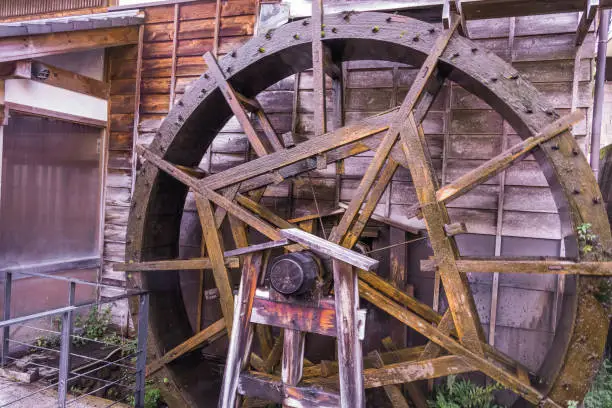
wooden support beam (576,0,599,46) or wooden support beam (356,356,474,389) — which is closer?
wooden support beam (356,356,474,389)

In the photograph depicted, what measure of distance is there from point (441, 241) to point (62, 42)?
14.8 feet

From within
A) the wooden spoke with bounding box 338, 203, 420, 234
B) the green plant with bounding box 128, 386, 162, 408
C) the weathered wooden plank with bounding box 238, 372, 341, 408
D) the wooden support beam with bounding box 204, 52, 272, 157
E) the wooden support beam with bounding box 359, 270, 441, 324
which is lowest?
the green plant with bounding box 128, 386, 162, 408

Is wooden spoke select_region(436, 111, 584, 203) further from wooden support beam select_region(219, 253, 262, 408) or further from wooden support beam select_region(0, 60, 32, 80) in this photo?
wooden support beam select_region(0, 60, 32, 80)

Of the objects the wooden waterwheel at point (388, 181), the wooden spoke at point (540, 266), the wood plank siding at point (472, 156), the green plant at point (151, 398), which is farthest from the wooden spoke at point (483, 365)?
the green plant at point (151, 398)

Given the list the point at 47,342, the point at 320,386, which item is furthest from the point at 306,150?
the point at 47,342

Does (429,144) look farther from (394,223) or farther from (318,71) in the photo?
(318,71)

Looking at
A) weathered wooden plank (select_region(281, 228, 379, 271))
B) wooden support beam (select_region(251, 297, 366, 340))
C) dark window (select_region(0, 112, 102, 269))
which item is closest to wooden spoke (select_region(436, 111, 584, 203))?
weathered wooden plank (select_region(281, 228, 379, 271))

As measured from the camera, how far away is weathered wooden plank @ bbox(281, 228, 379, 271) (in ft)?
8.54

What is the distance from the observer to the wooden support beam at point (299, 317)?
9.04ft

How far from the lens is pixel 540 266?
117 inches

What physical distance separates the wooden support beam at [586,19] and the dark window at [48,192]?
5746mm

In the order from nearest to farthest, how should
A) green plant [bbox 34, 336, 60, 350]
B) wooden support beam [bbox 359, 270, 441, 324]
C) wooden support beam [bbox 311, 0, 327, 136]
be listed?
wooden support beam [bbox 311, 0, 327, 136]
wooden support beam [bbox 359, 270, 441, 324]
green plant [bbox 34, 336, 60, 350]

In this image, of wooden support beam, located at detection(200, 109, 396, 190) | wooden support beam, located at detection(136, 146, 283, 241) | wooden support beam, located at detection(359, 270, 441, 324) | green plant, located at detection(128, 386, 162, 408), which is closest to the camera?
wooden support beam, located at detection(200, 109, 396, 190)

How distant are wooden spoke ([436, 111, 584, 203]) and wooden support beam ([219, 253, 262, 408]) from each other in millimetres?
1482
